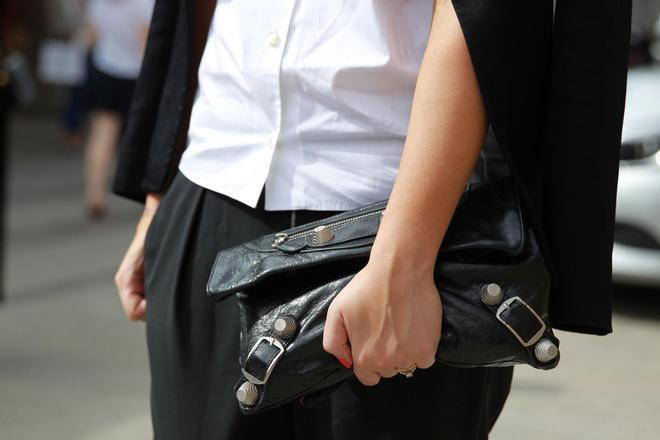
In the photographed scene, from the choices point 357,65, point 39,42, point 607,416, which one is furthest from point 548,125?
point 39,42

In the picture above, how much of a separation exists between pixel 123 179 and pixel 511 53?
827 mm

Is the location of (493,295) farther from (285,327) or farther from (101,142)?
(101,142)

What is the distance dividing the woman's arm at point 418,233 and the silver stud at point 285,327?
2.1 inches

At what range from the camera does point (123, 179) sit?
1.86m

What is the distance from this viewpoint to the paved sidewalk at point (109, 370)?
12.7 feet

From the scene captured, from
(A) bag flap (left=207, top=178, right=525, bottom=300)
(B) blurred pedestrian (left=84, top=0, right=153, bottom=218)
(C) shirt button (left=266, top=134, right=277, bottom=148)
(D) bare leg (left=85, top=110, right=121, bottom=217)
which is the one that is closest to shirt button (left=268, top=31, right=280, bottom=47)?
(C) shirt button (left=266, top=134, right=277, bottom=148)

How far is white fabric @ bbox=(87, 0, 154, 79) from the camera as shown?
7.51 m

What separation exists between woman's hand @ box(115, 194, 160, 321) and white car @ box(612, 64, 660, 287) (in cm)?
377

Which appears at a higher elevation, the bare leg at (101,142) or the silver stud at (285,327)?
the silver stud at (285,327)

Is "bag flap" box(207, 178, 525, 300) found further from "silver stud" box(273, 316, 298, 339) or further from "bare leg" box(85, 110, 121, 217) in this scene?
"bare leg" box(85, 110, 121, 217)

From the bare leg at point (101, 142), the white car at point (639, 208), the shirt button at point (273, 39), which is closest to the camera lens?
the shirt button at point (273, 39)

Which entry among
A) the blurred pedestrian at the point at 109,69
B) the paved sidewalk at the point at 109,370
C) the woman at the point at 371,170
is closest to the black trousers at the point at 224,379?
the woman at the point at 371,170

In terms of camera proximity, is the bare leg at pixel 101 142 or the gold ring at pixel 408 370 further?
the bare leg at pixel 101 142

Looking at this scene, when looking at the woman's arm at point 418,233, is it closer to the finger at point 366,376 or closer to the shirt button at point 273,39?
the finger at point 366,376
